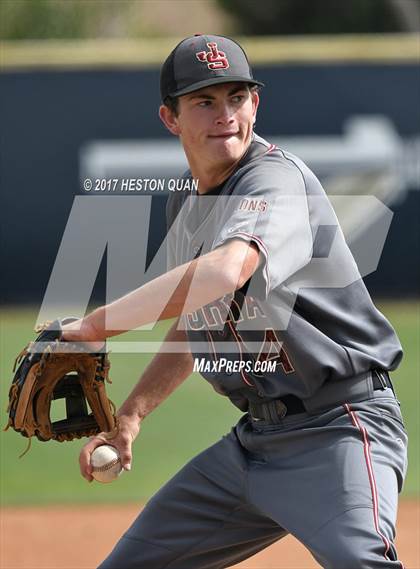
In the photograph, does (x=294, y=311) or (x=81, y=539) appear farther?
(x=81, y=539)

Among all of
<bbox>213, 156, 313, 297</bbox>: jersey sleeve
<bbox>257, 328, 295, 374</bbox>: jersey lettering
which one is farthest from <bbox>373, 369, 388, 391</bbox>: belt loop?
<bbox>213, 156, 313, 297</bbox>: jersey sleeve

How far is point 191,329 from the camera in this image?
13.2 ft

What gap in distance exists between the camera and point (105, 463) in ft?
12.7

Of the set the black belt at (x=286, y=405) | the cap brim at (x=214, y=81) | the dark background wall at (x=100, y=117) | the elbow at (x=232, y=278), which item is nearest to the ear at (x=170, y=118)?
the cap brim at (x=214, y=81)

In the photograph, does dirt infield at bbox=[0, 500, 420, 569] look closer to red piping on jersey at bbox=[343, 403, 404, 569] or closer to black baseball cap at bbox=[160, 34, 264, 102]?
red piping on jersey at bbox=[343, 403, 404, 569]

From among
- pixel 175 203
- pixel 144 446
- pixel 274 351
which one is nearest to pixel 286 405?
pixel 274 351

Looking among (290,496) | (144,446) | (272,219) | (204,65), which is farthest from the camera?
(144,446)

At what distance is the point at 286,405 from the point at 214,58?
1.11m

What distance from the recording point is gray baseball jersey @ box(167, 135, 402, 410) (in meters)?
3.55

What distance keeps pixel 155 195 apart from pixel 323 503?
980 centimetres

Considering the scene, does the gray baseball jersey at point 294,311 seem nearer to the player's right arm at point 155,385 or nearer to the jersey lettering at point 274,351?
the jersey lettering at point 274,351

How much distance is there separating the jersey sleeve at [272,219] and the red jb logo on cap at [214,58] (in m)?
0.34

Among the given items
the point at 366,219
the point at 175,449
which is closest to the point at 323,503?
the point at 175,449

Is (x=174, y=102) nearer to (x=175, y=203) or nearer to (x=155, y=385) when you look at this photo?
(x=175, y=203)
